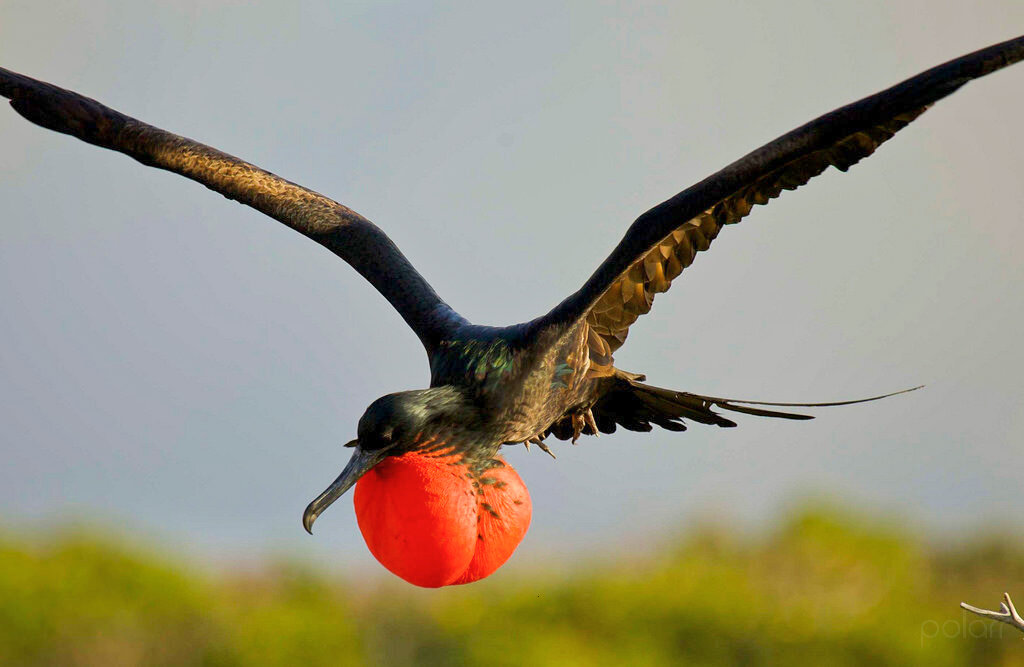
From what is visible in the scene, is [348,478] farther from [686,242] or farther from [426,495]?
[686,242]

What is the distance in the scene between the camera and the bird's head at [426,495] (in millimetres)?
4391

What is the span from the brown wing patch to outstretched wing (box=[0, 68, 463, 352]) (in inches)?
29.4

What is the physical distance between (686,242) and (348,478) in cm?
158

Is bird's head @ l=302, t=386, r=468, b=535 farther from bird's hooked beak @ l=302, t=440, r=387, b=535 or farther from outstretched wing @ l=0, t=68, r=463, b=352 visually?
outstretched wing @ l=0, t=68, r=463, b=352

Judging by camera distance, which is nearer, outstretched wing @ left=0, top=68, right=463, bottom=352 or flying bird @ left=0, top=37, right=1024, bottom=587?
flying bird @ left=0, top=37, right=1024, bottom=587

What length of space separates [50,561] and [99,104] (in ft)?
78.1

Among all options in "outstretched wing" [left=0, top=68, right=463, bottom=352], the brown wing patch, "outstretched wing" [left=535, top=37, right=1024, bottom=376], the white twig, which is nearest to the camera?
the white twig

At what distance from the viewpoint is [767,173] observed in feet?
14.6

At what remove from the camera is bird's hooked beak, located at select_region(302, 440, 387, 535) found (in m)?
4.30

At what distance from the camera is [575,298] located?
186 inches

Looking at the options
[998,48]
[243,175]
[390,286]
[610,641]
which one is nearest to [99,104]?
[243,175]

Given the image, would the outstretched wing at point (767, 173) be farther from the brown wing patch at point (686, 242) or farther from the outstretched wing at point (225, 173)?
the outstretched wing at point (225, 173)

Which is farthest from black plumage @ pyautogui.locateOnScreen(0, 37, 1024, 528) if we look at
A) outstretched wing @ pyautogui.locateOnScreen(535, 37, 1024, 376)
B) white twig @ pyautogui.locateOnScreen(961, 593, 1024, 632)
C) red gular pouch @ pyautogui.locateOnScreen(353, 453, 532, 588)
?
white twig @ pyautogui.locateOnScreen(961, 593, 1024, 632)

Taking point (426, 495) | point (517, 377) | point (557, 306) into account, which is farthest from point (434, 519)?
point (557, 306)
